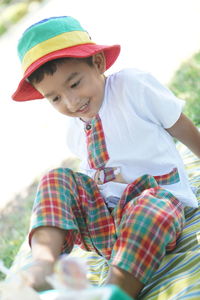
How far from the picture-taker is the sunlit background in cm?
416

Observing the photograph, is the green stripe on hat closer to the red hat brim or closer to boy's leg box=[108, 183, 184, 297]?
the red hat brim

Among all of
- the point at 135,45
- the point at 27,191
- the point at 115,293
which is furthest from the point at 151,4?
the point at 115,293

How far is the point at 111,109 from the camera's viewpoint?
1924mm

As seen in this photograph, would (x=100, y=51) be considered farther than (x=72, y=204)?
Yes

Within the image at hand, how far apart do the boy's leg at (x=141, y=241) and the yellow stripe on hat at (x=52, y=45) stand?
0.70 m

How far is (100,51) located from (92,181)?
1.86 feet

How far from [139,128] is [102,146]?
189mm

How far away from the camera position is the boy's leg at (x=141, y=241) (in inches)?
56.4

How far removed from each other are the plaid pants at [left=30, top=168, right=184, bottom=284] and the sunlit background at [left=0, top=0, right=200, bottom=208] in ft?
1.84

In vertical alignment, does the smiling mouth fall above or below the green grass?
above

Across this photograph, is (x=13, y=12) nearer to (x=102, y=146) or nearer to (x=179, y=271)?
(x=102, y=146)

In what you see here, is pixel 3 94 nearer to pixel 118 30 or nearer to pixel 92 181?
pixel 118 30

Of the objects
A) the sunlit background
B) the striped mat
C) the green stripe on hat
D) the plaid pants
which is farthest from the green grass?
the green stripe on hat

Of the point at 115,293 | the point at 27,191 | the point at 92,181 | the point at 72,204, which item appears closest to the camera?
the point at 115,293
